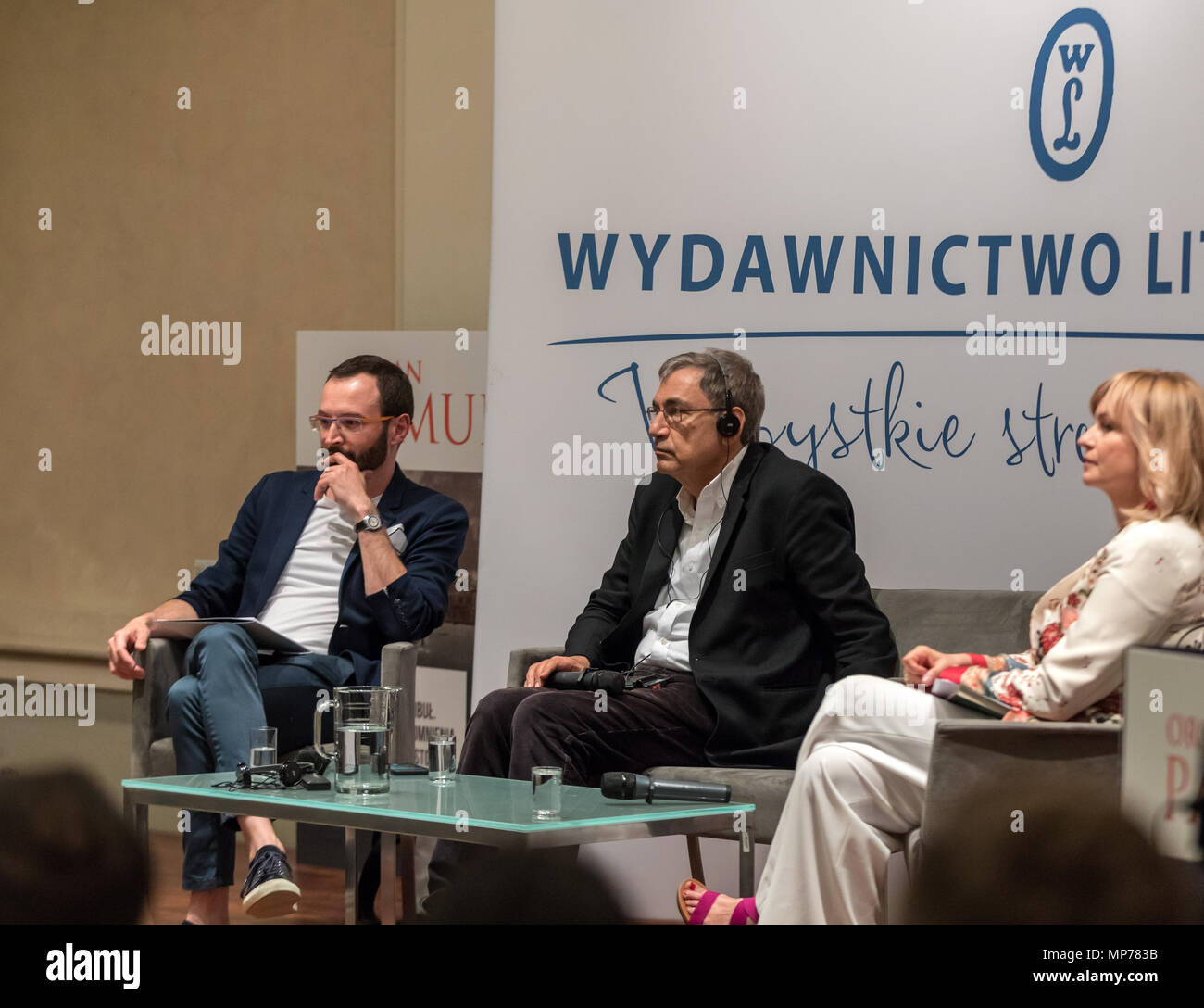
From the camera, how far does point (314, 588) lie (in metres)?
4.03

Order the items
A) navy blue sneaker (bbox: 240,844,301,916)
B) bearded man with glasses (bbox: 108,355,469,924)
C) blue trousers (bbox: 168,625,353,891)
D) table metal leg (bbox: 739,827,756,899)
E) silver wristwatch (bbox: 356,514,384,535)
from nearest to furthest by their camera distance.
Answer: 1. table metal leg (bbox: 739,827,756,899)
2. navy blue sneaker (bbox: 240,844,301,916)
3. blue trousers (bbox: 168,625,353,891)
4. bearded man with glasses (bbox: 108,355,469,924)
5. silver wristwatch (bbox: 356,514,384,535)

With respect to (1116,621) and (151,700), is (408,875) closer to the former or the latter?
(151,700)

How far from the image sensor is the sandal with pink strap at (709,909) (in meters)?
2.72

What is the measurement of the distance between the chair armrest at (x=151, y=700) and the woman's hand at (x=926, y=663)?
1.80m

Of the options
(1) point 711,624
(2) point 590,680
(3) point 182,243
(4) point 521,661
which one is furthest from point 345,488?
(3) point 182,243

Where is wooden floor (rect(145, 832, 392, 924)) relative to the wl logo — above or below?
below

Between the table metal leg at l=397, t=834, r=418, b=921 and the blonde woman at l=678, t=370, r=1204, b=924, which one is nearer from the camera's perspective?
the blonde woman at l=678, t=370, r=1204, b=924

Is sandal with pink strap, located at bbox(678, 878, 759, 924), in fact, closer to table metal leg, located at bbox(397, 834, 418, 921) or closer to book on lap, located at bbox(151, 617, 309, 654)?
table metal leg, located at bbox(397, 834, 418, 921)

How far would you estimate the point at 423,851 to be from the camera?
4176 mm

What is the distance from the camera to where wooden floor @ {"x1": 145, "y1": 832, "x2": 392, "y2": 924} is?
382 centimetres

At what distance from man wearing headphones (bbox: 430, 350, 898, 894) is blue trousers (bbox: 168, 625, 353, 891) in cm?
51

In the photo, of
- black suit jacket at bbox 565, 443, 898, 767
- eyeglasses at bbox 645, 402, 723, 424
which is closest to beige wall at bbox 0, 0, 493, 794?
eyeglasses at bbox 645, 402, 723, 424

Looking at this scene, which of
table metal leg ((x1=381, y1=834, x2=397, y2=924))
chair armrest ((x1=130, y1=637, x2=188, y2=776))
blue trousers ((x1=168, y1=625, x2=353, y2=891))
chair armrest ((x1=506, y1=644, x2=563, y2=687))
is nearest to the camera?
table metal leg ((x1=381, y1=834, x2=397, y2=924))

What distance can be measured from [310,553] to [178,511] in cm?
151
